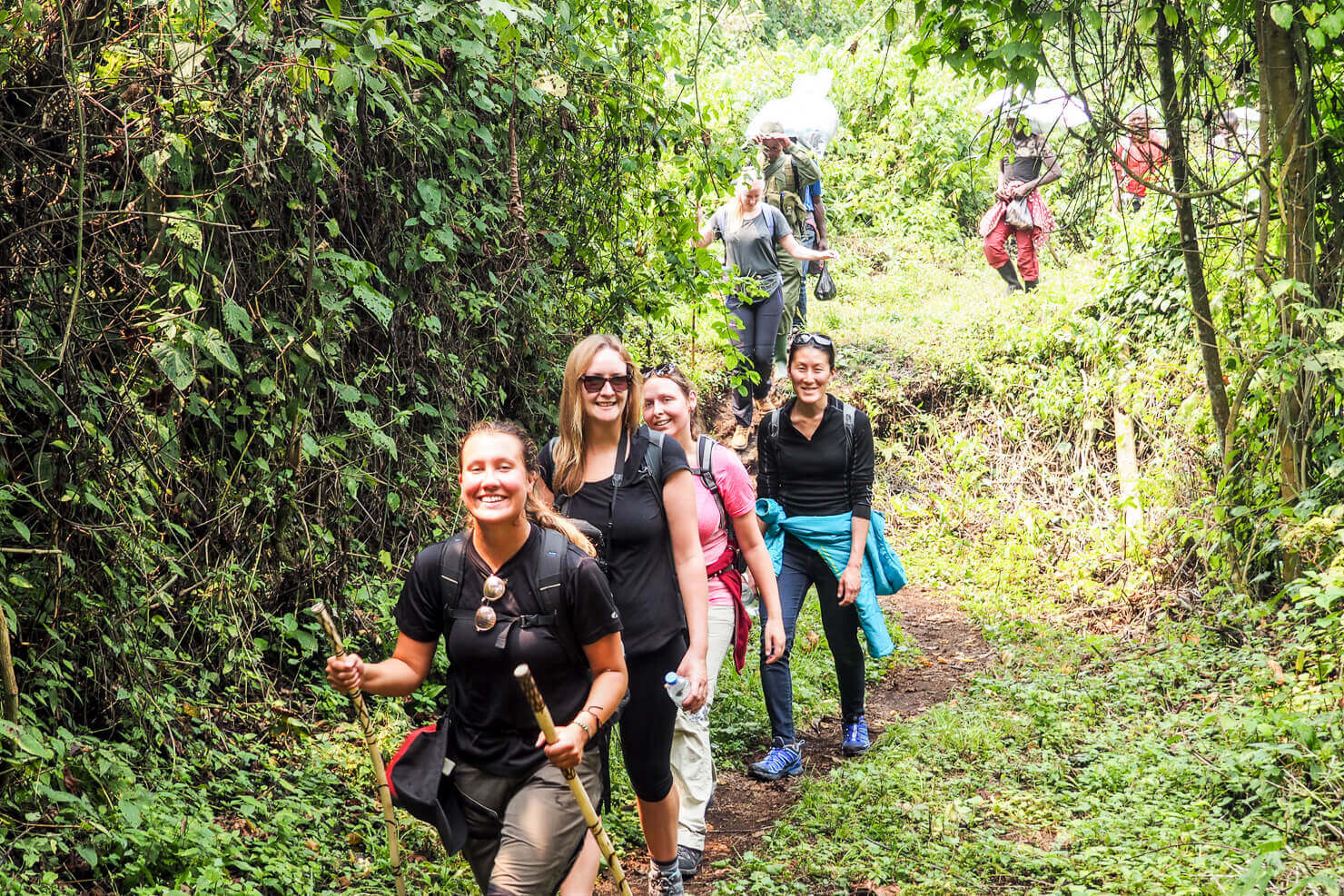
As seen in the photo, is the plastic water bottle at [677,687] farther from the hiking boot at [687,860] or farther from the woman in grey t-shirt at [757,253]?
the woman in grey t-shirt at [757,253]

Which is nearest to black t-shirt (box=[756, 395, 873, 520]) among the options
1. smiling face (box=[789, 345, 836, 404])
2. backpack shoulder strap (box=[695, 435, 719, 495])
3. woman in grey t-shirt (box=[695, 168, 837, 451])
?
smiling face (box=[789, 345, 836, 404])

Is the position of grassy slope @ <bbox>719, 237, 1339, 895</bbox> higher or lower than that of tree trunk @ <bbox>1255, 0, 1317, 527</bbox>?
lower

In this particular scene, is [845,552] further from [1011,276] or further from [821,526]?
[1011,276]

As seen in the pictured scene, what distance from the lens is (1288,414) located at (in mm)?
6684

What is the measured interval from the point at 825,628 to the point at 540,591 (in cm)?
315

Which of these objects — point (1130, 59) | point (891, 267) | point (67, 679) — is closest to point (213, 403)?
point (67, 679)

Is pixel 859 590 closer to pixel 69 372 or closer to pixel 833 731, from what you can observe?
pixel 833 731

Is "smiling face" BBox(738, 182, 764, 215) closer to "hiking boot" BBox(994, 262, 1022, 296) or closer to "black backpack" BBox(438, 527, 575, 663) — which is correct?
"hiking boot" BBox(994, 262, 1022, 296)

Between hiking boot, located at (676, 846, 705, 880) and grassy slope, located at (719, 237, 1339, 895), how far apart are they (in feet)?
0.68

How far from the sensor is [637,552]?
14.0ft

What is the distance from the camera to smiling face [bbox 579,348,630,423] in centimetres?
429

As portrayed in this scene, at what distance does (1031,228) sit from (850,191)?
230 inches

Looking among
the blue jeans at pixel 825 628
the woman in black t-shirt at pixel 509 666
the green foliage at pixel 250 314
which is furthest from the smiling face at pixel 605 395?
the blue jeans at pixel 825 628

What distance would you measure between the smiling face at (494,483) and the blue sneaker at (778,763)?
3.07 meters
